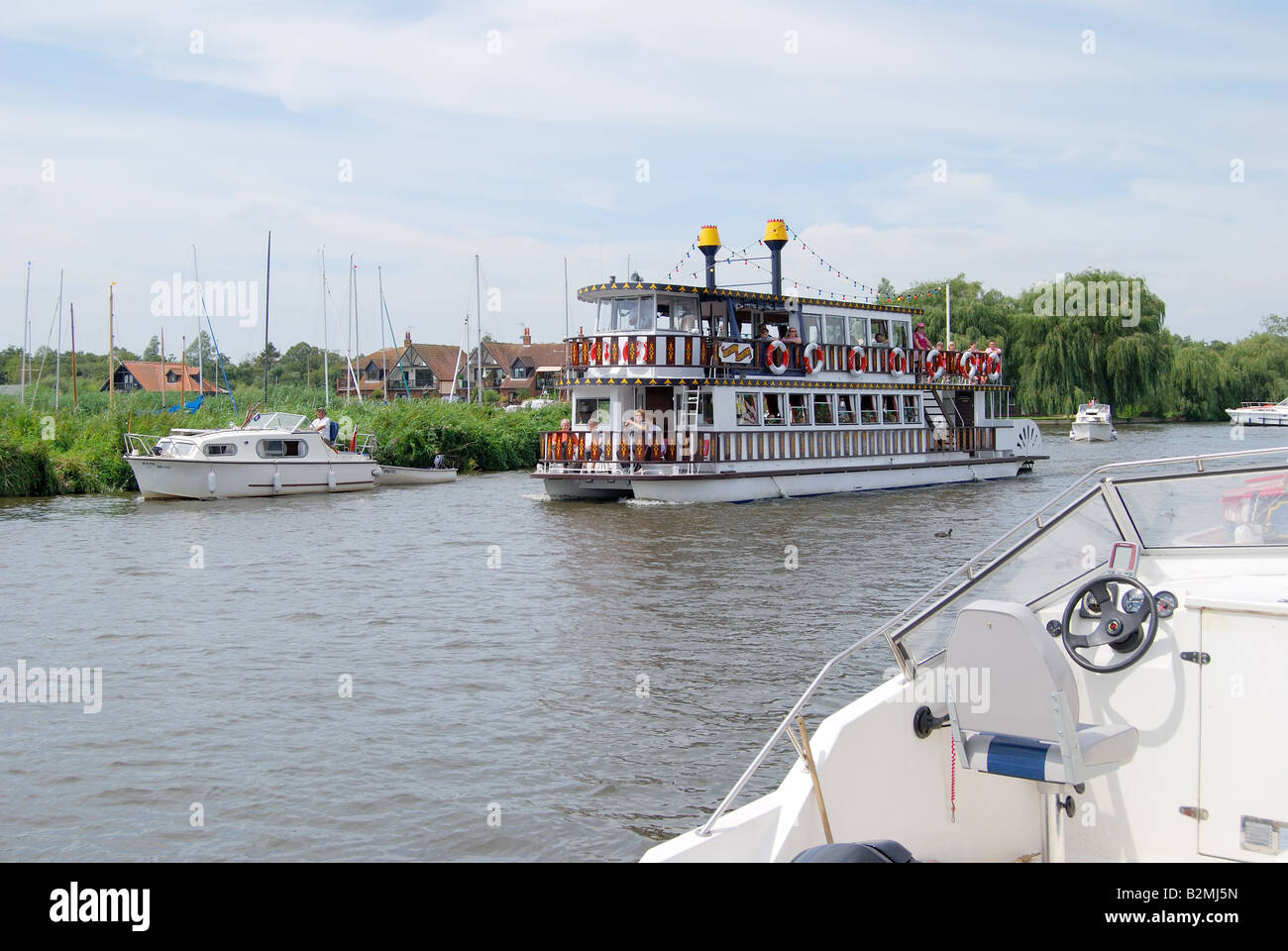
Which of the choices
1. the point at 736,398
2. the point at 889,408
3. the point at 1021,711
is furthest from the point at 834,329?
the point at 1021,711

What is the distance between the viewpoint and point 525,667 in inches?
449

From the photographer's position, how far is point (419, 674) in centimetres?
1115

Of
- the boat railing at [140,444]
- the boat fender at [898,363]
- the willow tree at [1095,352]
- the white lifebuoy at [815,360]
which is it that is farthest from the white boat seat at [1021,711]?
the willow tree at [1095,352]

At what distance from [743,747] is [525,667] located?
335 centimetres

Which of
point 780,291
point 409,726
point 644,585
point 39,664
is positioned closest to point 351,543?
point 644,585

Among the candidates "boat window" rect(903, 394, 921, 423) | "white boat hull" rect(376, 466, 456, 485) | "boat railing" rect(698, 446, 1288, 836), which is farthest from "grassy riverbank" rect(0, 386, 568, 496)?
"boat railing" rect(698, 446, 1288, 836)

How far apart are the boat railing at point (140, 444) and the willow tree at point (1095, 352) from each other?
45.4 meters

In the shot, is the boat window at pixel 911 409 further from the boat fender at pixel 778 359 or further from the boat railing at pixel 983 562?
the boat railing at pixel 983 562

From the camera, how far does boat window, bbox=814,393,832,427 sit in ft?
101

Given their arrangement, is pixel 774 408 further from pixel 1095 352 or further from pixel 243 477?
pixel 1095 352

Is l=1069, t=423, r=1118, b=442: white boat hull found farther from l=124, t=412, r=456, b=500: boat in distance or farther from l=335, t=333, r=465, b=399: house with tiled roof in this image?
l=335, t=333, r=465, b=399: house with tiled roof

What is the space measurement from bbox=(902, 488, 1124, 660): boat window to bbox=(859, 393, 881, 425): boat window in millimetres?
27079

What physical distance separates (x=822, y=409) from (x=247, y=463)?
15650mm

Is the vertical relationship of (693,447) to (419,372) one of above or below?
below
